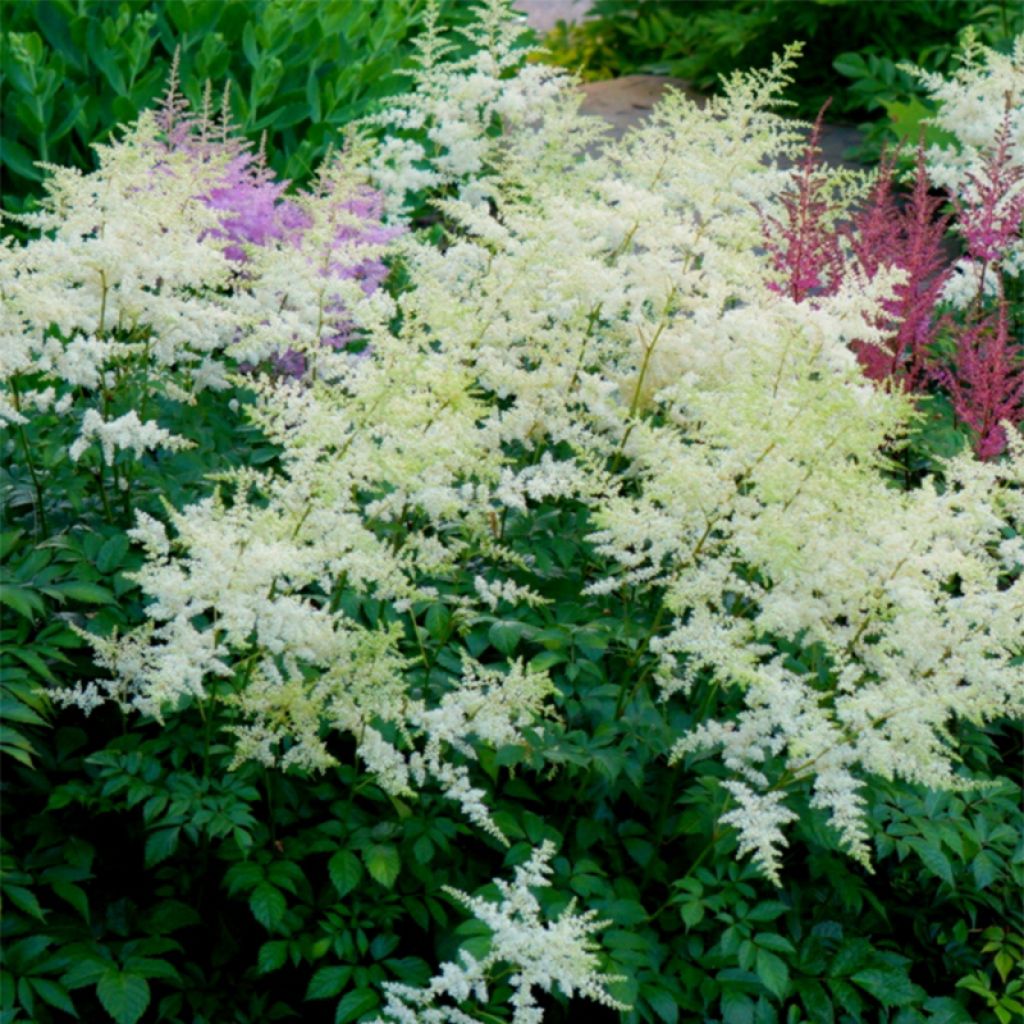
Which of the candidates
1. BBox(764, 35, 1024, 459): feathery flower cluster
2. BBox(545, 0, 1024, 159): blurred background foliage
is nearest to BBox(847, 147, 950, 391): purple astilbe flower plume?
BBox(764, 35, 1024, 459): feathery flower cluster

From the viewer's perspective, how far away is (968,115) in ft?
18.1

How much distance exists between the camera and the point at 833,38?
9.37 meters

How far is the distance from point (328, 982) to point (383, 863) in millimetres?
233

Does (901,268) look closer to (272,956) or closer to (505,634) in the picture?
(505,634)

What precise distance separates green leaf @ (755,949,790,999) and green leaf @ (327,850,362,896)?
768 mm

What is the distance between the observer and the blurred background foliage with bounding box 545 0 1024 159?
8.34 m

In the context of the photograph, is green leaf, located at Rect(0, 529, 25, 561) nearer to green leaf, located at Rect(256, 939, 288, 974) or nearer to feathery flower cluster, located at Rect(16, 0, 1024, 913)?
feathery flower cluster, located at Rect(16, 0, 1024, 913)

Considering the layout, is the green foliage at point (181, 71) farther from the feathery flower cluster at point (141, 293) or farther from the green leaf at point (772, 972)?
the green leaf at point (772, 972)

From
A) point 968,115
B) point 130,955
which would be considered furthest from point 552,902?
point 968,115

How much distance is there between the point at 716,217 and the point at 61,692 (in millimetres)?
1961

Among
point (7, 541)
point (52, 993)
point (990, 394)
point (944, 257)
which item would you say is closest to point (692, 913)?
point (52, 993)

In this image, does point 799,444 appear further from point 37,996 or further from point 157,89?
point 157,89

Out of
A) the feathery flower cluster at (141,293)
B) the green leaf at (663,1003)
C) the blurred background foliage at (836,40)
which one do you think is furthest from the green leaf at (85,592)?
the blurred background foliage at (836,40)

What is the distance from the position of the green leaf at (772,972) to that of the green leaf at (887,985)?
11.3 inches
